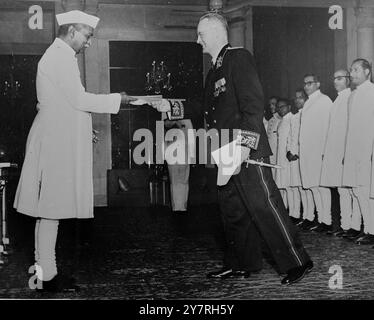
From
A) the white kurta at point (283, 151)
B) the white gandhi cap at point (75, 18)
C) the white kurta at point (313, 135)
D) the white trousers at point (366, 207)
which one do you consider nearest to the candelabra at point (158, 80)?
the white kurta at point (283, 151)

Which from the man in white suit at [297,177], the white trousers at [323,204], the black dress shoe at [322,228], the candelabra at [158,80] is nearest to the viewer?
the black dress shoe at [322,228]

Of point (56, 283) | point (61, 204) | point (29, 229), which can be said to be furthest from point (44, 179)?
point (29, 229)

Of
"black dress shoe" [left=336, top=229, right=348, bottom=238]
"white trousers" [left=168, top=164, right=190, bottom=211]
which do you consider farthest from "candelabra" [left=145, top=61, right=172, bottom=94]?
"black dress shoe" [left=336, top=229, right=348, bottom=238]

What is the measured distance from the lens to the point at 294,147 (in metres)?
7.27

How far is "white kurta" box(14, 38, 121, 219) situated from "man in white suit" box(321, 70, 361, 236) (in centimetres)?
313

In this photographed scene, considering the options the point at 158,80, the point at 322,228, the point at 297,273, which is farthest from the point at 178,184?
the point at 297,273

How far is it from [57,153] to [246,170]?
3.63ft

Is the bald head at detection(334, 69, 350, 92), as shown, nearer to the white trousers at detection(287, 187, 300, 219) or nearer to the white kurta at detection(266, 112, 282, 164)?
the white trousers at detection(287, 187, 300, 219)

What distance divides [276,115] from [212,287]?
15.6 feet

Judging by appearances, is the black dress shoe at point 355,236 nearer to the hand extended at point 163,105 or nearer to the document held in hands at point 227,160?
the document held in hands at point 227,160

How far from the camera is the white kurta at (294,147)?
7.23 metres

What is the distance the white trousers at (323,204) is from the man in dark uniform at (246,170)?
8.70ft

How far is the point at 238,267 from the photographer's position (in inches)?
164

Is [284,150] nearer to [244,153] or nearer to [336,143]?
[336,143]
